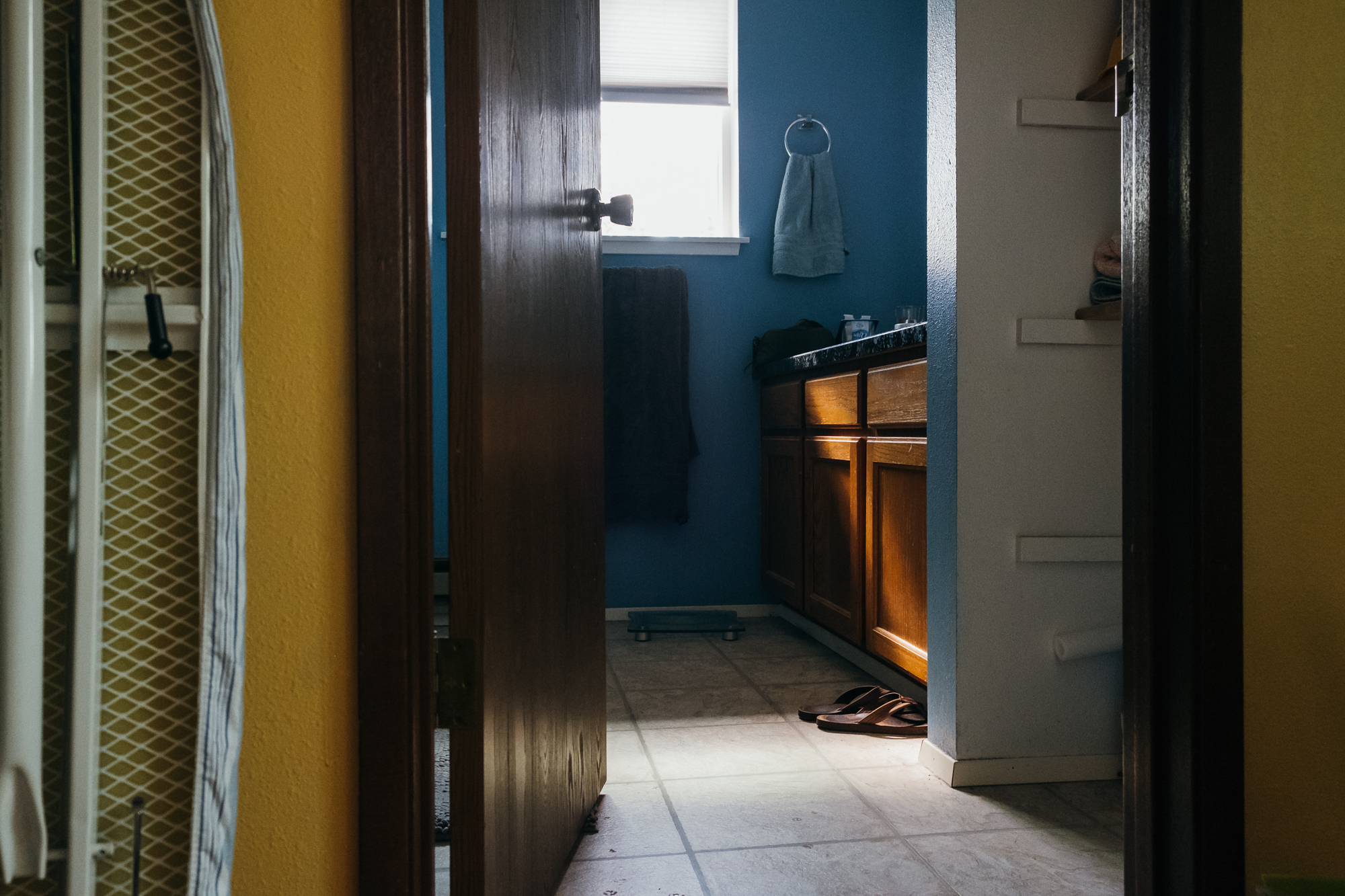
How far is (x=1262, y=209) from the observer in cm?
97

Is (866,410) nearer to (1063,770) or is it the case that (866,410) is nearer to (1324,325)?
(1063,770)

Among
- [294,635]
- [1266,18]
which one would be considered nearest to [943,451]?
[1266,18]

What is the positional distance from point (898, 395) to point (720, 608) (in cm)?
152

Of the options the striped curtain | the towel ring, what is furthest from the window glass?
the striped curtain

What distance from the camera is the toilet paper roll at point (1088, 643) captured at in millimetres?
1642

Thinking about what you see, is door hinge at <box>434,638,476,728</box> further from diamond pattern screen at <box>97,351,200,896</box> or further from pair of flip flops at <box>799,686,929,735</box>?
pair of flip flops at <box>799,686,929,735</box>

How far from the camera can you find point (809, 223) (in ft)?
10.8

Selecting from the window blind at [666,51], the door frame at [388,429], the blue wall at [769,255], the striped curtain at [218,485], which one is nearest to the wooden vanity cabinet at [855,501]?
the blue wall at [769,255]

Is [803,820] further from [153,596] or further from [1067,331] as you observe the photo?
[153,596]

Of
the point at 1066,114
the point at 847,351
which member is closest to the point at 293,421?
the point at 1066,114

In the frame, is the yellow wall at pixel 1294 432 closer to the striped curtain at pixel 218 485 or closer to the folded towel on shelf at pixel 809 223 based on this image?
the striped curtain at pixel 218 485

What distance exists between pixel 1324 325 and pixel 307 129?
109cm

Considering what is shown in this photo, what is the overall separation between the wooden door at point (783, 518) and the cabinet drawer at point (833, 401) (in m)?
0.16

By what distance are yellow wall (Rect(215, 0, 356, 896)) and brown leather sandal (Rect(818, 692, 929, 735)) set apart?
1.38 m
